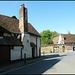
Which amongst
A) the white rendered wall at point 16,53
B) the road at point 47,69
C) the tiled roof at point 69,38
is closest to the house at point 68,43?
the tiled roof at point 69,38

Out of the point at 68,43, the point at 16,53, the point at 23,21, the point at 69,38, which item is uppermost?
the point at 23,21

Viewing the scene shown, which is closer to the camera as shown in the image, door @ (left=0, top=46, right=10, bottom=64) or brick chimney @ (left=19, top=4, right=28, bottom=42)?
door @ (left=0, top=46, right=10, bottom=64)

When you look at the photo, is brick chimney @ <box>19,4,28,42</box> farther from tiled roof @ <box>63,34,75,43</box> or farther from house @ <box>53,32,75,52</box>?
tiled roof @ <box>63,34,75,43</box>

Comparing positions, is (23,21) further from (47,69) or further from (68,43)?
(68,43)

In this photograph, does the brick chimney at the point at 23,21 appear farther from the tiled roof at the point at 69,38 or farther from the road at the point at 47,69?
the tiled roof at the point at 69,38

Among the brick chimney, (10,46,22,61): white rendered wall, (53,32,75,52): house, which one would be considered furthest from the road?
(53,32,75,52): house

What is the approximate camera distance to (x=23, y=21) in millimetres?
17453

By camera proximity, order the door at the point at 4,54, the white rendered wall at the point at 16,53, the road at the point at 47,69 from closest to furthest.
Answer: the road at the point at 47,69 < the door at the point at 4,54 < the white rendered wall at the point at 16,53

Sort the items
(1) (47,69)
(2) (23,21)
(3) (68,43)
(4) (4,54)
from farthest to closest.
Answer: (3) (68,43)
(2) (23,21)
(4) (4,54)
(1) (47,69)

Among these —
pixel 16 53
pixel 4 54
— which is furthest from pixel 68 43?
pixel 4 54

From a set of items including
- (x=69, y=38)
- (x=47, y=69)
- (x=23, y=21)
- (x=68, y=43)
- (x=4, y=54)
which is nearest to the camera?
(x=47, y=69)

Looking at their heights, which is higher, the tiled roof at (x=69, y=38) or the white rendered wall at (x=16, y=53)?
the tiled roof at (x=69, y=38)

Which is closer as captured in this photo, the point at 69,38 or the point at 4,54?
the point at 4,54

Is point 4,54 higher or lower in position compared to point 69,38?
lower
